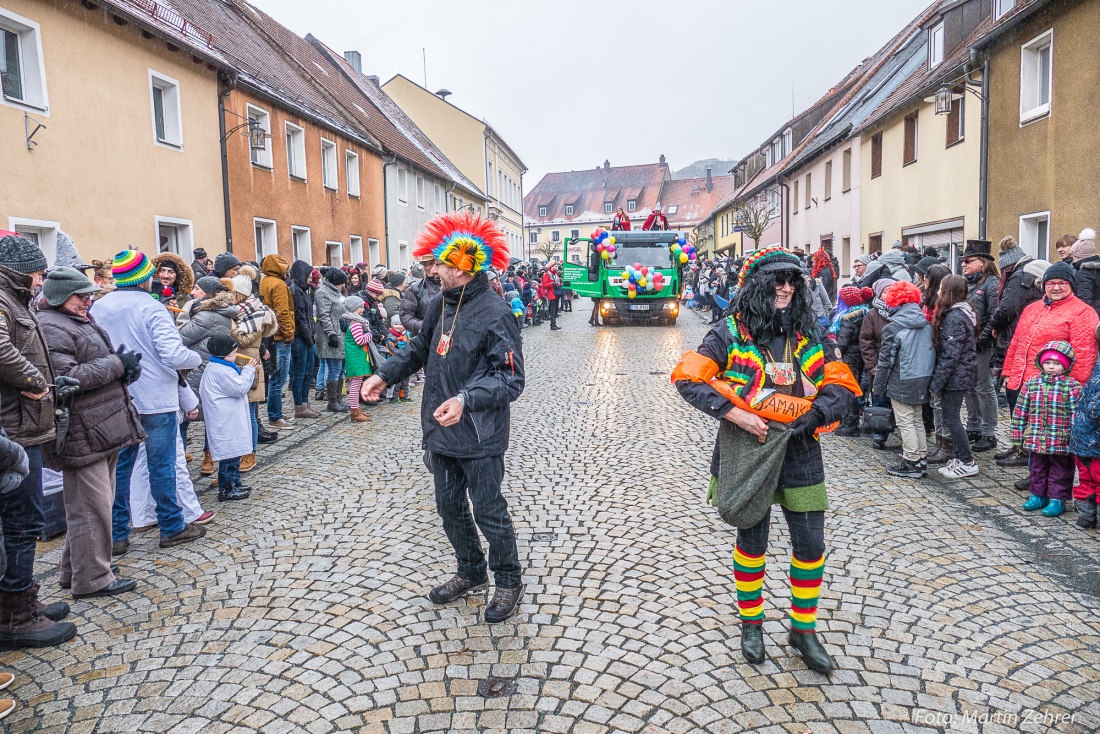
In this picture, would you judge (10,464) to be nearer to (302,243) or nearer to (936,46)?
(302,243)

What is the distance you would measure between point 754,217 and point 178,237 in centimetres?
2344

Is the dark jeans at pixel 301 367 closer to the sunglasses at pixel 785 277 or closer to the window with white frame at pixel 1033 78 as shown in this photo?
the sunglasses at pixel 785 277

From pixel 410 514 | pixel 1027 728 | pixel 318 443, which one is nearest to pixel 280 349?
pixel 318 443

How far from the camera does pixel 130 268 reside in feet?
16.7

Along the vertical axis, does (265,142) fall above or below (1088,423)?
above

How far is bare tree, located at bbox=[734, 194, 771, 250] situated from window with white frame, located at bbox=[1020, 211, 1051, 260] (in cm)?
1733

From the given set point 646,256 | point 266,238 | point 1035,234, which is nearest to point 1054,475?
point 1035,234

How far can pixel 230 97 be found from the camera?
15602 mm

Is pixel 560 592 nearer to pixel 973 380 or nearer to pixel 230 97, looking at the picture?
pixel 973 380

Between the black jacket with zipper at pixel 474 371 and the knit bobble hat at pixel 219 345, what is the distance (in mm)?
2651

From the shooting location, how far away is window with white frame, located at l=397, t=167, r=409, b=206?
27534 mm

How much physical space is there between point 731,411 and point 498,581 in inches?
62.6

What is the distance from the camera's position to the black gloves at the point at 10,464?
3.15 m

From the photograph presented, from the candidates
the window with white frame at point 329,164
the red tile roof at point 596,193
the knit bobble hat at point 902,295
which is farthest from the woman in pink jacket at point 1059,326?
the red tile roof at point 596,193
